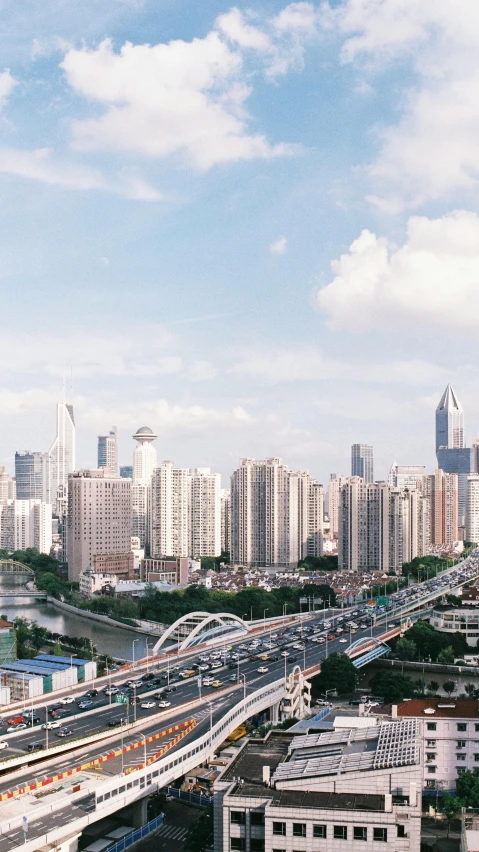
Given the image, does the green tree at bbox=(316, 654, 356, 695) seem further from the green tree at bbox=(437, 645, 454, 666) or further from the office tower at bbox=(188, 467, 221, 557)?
the office tower at bbox=(188, 467, 221, 557)

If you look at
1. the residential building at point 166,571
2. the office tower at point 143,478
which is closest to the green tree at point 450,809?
the residential building at point 166,571

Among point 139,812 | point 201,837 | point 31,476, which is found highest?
point 31,476

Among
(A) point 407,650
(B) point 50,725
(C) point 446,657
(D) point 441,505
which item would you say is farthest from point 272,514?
(B) point 50,725

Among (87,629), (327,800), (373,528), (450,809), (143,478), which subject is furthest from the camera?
(143,478)

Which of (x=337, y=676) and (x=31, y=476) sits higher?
(x=31, y=476)

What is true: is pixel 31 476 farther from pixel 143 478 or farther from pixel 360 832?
pixel 360 832

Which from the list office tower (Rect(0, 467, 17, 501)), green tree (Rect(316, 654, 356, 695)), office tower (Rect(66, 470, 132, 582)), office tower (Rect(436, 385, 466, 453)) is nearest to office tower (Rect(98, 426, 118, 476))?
office tower (Rect(0, 467, 17, 501))
